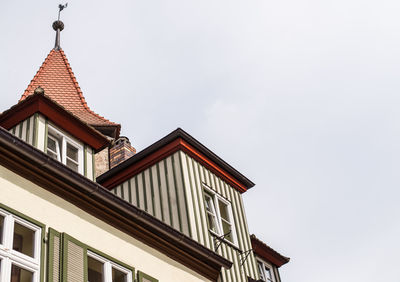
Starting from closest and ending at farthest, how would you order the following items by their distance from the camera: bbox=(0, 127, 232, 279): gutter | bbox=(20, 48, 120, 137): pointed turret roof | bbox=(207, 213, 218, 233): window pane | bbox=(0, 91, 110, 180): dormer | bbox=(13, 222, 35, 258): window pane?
1. bbox=(13, 222, 35, 258): window pane
2. bbox=(0, 127, 232, 279): gutter
3. bbox=(0, 91, 110, 180): dormer
4. bbox=(207, 213, 218, 233): window pane
5. bbox=(20, 48, 120, 137): pointed turret roof

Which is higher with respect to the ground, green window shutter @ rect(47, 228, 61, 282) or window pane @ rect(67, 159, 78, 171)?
window pane @ rect(67, 159, 78, 171)

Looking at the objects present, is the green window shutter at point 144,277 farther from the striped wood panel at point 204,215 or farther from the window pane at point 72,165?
the window pane at point 72,165

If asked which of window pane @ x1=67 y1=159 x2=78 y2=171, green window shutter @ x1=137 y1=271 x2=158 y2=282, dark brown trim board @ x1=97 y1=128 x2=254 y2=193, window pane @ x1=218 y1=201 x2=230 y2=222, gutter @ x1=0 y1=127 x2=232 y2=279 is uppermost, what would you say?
dark brown trim board @ x1=97 y1=128 x2=254 y2=193

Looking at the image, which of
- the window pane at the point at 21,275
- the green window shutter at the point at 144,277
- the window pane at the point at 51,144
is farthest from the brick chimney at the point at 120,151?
the window pane at the point at 21,275

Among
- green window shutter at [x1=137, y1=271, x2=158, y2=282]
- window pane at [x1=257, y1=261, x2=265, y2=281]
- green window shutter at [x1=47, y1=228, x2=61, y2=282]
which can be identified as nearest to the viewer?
green window shutter at [x1=47, y1=228, x2=61, y2=282]

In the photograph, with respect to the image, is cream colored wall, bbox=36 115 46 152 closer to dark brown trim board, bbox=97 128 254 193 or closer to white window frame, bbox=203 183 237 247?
dark brown trim board, bbox=97 128 254 193

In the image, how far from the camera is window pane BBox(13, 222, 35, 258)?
924 cm

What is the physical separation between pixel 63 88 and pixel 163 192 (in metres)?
6.98

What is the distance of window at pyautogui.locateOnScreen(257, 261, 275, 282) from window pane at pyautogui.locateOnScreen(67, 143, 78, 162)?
23.6 ft

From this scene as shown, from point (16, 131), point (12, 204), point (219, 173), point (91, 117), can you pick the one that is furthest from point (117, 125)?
point (12, 204)

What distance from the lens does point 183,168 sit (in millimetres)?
14836

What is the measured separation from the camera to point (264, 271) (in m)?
18.1

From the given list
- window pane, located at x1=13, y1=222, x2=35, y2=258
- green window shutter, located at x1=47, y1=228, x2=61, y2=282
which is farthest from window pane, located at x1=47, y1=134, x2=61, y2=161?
window pane, located at x1=13, y1=222, x2=35, y2=258

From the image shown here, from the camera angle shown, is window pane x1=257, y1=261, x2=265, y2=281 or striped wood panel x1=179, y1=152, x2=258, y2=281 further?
window pane x1=257, y1=261, x2=265, y2=281
